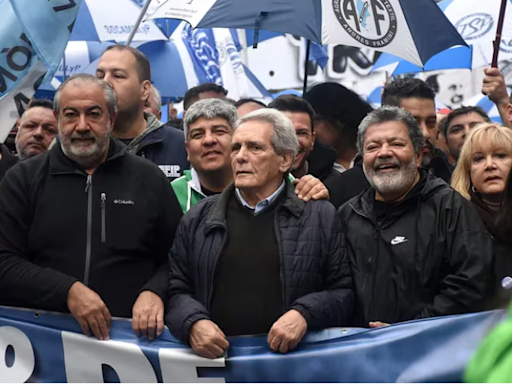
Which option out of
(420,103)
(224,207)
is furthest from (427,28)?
(224,207)

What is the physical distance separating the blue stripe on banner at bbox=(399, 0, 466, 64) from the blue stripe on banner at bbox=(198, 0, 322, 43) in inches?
28.2

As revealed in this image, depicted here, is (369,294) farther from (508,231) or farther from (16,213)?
(16,213)

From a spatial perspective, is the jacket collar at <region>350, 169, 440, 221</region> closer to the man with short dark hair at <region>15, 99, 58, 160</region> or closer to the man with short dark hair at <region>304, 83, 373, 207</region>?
the man with short dark hair at <region>304, 83, 373, 207</region>

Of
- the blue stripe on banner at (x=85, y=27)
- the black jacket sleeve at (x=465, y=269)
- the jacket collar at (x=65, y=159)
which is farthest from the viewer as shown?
the blue stripe on banner at (x=85, y=27)

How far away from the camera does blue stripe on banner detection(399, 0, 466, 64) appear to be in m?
6.61

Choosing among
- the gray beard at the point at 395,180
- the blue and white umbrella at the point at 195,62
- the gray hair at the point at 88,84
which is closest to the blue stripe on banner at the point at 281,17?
the gray hair at the point at 88,84

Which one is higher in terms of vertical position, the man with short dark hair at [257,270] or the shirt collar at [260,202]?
the shirt collar at [260,202]

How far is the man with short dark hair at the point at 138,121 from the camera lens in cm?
573

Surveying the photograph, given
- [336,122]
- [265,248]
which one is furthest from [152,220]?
[336,122]

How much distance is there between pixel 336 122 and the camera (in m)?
6.43

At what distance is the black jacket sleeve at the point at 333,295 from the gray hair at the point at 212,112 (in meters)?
1.20

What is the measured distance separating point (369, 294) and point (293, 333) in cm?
45

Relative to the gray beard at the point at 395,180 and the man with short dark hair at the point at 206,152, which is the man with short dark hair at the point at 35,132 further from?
the gray beard at the point at 395,180

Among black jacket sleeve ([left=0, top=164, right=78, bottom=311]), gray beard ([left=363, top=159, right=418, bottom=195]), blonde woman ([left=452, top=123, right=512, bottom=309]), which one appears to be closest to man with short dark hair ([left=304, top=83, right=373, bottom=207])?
blonde woman ([left=452, top=123, right=512, bottom=309])
